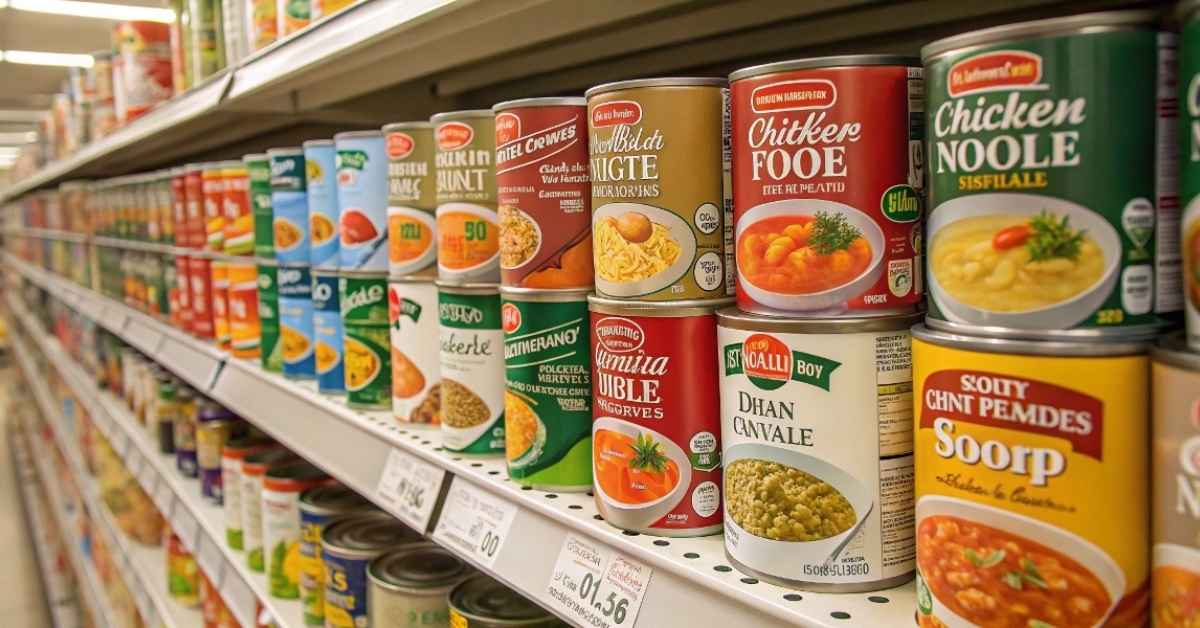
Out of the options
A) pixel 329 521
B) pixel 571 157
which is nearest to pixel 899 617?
pixel 571 157

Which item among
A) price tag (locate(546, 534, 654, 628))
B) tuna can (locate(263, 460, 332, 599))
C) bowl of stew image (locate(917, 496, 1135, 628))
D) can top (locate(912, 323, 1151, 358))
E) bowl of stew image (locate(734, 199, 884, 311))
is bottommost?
tuna can (locate(263, 460, 332, 599))

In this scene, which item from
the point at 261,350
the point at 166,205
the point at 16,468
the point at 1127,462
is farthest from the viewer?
the point at 16,468

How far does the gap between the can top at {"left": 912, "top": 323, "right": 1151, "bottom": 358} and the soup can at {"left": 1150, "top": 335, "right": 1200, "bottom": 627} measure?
0.05 feet

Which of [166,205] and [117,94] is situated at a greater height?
[117,94]

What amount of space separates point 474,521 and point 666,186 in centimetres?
47

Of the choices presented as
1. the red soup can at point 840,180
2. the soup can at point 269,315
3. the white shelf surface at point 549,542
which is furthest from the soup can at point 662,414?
the soup can at point 269,315

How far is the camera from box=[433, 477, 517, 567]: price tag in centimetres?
105

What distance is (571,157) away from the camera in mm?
1003

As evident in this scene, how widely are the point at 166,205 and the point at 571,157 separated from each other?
183cm

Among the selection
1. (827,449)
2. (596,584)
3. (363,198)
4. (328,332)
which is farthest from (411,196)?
(827,449)

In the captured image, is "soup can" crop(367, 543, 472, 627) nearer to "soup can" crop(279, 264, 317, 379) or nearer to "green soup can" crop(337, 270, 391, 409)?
"green soup can" crop(337, 270, 391, 409)

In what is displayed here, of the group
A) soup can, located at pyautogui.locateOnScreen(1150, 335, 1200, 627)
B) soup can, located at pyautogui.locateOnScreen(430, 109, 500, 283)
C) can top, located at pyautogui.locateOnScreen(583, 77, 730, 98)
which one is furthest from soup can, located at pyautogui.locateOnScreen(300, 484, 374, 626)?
soup can, located at pyautogui.locateOnScreen(1150, 335, 1200, 627)

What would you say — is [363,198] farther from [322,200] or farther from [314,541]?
[314,541]

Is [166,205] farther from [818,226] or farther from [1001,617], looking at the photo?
[1001,617]
